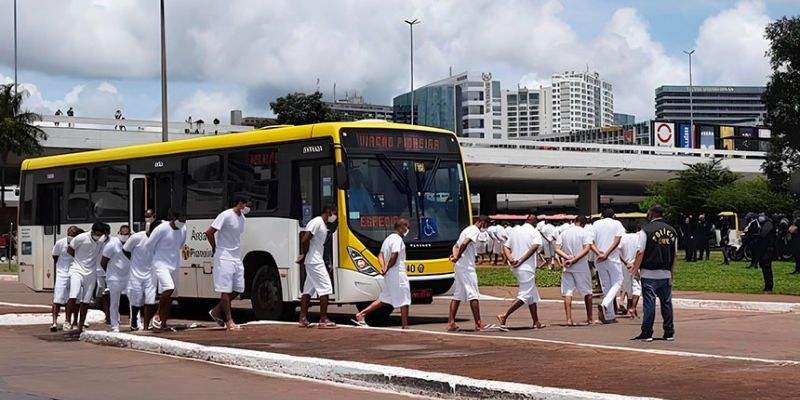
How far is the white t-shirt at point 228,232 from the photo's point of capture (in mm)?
15367

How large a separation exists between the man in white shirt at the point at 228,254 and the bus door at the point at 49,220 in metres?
8.16

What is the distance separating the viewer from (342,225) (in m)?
16.2

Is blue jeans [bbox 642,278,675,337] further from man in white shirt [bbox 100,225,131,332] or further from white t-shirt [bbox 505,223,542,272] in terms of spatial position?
man in white shirt [bbox 100,225,131,332]

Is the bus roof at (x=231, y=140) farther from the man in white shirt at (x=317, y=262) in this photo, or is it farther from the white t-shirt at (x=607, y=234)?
the white t-shirt at (x=607, y=234)

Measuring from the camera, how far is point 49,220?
74.8 ft

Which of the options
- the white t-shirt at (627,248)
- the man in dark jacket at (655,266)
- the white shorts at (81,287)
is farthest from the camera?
the white t-shirt at (627,248)

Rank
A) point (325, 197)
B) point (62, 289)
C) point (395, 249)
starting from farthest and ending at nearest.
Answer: point (325, 197)
point (62, 289)
point (395, 249)

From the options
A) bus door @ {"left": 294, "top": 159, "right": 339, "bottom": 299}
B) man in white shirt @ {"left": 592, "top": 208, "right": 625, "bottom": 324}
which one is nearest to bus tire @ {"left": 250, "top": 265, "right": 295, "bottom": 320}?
bus door @ {"left": 294, "top": 159, "right": 339, "bottom": 299}

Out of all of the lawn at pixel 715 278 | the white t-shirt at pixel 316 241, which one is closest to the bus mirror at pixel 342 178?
the white t-shirt at pixel 316 241

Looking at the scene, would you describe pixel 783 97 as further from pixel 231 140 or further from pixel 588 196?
pixel 231 140

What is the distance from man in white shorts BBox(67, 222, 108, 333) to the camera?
15.9 meters

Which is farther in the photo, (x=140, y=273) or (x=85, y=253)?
(x=85, y=253)

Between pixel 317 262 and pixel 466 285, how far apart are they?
2.18 metres

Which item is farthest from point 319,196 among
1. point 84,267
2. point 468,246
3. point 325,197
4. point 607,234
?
point 607,234
